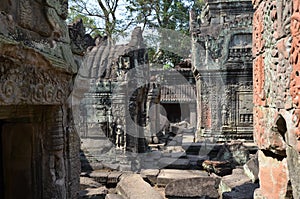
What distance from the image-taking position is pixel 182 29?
807 inches

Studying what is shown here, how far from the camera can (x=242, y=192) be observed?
181 inches

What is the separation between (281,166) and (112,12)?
18646 millimetres

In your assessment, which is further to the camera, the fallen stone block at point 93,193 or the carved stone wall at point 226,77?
the carved stone wall at point 226,77

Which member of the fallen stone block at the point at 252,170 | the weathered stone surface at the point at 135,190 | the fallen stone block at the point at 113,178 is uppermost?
the fallen stone block at the point at 252,170

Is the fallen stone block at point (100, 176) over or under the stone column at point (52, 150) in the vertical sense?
under

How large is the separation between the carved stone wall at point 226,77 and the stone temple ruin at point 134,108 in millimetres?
36

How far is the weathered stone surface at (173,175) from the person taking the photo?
6652 mm

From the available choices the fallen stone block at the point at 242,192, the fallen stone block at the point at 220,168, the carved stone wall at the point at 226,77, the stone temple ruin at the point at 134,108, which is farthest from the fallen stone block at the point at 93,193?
the carved stone wall at the point at 226,77

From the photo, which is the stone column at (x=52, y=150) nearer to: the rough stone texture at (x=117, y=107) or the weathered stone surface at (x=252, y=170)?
the weathered stone surface at (x=252, y=170)

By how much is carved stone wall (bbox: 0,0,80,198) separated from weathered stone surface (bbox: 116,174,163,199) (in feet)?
6.22

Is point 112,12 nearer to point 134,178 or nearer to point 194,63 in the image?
point 194,63

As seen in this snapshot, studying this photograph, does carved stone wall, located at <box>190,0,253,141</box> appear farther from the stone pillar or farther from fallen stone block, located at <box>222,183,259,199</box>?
the stone pillar

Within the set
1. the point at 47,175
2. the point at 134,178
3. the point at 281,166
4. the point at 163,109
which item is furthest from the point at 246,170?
the point at 163,109

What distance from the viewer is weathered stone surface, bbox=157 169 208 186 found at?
665cm
